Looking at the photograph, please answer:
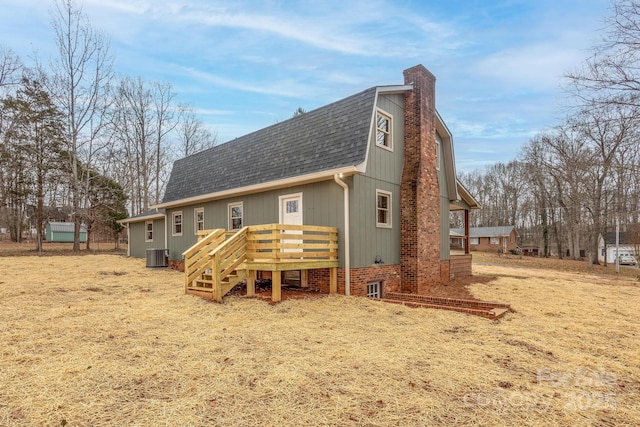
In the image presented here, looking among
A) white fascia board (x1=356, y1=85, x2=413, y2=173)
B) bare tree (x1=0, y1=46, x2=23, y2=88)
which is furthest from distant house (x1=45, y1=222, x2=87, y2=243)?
white fascia board (x1=356, y1=85, x2=413, y2=173)

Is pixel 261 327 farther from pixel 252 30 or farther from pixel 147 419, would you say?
pixel 252 30

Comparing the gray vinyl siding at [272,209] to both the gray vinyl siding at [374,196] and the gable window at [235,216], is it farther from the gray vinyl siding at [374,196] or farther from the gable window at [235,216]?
the gray vinyl siding at [374,196]

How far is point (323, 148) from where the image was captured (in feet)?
31.8

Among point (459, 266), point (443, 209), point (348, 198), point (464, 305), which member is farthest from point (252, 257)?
point (459, 266)

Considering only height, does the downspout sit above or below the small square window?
above

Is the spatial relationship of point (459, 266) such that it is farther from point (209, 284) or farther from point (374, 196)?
point (209, 284)

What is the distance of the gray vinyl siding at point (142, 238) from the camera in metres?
18.2

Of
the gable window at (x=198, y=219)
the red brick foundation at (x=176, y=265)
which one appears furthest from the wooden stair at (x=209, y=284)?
the red brick foundation at (x=176, y=265)

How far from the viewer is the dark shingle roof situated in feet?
29.9

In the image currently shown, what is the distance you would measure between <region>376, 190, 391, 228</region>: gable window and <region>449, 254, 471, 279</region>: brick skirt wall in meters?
4.39

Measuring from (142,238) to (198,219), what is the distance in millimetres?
8459

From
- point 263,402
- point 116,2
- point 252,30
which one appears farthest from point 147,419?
point 252,30

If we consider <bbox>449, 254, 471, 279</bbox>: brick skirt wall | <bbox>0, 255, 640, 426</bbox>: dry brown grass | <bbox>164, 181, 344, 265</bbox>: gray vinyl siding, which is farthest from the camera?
<bbox>449, 254, 471, 279</bbox>: brick skirt wall

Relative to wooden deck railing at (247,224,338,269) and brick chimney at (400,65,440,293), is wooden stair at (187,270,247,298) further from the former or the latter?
brick chimney at (400,65,440,293)
